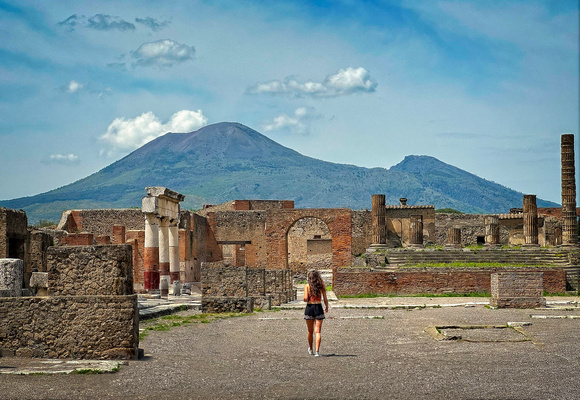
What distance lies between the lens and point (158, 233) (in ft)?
85.9

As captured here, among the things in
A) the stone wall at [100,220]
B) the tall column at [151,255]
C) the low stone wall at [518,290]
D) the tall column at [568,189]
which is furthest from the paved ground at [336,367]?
the stone wall at [100,220]

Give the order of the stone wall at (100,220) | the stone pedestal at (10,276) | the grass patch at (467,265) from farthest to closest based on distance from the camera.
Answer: the stone wall at (100,220)
the grass patch at (467,265)
the stone pedestal at (10,276)

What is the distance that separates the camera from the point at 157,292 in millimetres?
25078

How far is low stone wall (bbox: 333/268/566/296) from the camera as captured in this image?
25.3 meters

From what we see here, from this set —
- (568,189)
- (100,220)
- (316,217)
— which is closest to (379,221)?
(316,217)

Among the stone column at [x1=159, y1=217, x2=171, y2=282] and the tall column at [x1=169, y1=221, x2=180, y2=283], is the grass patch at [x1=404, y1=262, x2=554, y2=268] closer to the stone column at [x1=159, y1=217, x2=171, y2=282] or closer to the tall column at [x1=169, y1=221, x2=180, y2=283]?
the tall column at [x1=169, y1=221, x2=180, y2=283]

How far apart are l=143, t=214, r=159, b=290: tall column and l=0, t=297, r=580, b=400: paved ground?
10.7 meters

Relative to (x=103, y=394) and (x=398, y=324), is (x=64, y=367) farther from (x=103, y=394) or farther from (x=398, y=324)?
(x=398, y=324)

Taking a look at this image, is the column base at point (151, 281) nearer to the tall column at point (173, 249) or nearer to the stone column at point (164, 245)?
the stone column at point (164, 245)

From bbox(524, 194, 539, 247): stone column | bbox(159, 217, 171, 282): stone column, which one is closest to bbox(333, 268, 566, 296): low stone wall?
bbox(159, 217, 171, 282): stone column

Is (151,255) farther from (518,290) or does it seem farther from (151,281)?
(518,290)

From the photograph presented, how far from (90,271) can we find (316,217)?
30.9m

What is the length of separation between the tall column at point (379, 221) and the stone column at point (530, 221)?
6.40m

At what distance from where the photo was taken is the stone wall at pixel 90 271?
9727 mm
